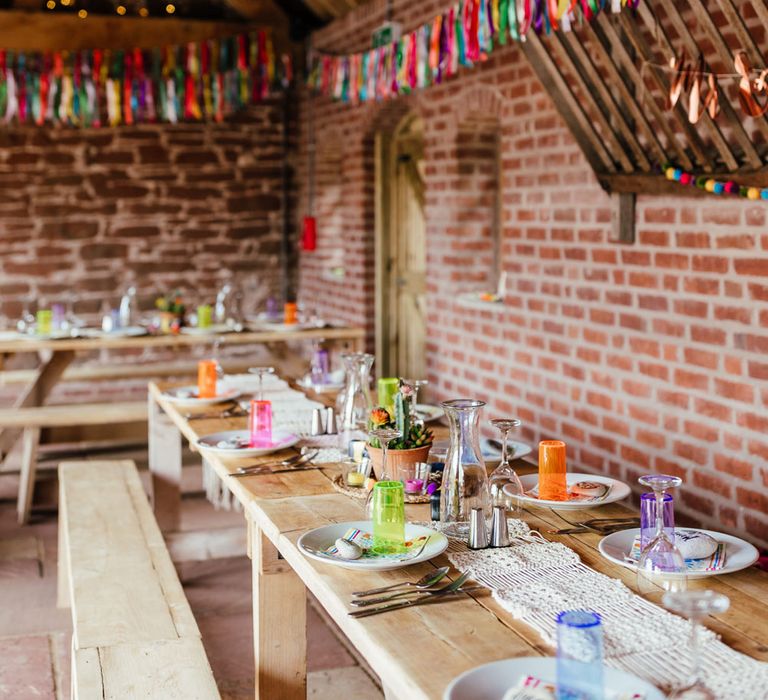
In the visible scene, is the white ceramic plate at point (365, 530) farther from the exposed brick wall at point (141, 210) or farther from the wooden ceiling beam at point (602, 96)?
the exposed brick wall at point (141, 210)

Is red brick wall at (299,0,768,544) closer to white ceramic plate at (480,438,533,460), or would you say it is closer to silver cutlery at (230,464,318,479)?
white ceramic plate at (480,438,533,460)

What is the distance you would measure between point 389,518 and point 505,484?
0.34m

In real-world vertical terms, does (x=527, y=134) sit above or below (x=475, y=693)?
above

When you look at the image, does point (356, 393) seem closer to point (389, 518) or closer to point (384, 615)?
point (389, 518)

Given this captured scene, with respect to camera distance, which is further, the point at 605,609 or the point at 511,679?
the point at 605,609

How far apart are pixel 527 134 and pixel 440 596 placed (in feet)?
10.2

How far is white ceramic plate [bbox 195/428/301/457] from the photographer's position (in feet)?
9.62

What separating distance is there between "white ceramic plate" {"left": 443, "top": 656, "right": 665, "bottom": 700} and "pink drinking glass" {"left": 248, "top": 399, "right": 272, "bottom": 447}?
1.56 meters

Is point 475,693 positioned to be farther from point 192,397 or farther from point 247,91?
point 247,91

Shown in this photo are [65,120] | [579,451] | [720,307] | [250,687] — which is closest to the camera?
[250,687]

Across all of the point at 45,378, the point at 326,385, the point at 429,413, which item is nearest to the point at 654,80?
the point at 429,413

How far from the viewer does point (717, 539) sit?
7.00 ft

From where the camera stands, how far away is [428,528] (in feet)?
7.17

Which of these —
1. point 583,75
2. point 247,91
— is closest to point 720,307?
point 583,75
